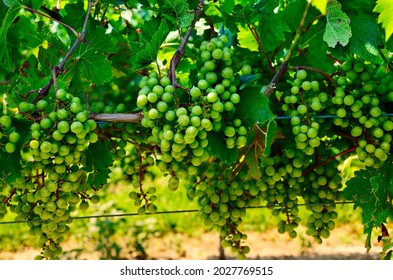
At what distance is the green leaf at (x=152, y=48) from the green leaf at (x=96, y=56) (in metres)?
0.18

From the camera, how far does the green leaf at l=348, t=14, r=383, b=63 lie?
1576 millimetres

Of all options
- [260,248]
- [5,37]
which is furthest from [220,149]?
[260,248]

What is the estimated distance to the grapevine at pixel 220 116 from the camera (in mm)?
1470

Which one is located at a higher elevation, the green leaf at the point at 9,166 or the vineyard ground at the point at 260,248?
the green leaf at the point at 9,166

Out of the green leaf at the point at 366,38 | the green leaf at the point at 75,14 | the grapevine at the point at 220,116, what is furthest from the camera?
the green leaf at the point at 75,14

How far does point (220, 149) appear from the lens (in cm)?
156

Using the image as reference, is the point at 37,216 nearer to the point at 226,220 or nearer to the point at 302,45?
the point at 226,220

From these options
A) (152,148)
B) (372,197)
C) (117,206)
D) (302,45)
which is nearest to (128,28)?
(152,148)

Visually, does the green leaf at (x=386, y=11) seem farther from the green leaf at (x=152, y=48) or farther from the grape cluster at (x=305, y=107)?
the green leaf at (x=152, y=48)

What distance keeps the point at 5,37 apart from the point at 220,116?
2.24 feet

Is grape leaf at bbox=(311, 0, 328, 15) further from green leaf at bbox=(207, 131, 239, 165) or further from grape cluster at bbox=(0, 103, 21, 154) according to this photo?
grape cluster at bbox=(0, 103, 21, 154)

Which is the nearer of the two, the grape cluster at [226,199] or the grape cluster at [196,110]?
the grape cluster at [196,110]

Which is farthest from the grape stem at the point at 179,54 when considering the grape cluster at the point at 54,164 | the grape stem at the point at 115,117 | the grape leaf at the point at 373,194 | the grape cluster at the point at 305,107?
the grape leaf at the point at 373,194

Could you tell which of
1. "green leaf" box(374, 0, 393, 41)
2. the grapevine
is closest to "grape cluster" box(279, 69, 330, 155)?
the grapevine
